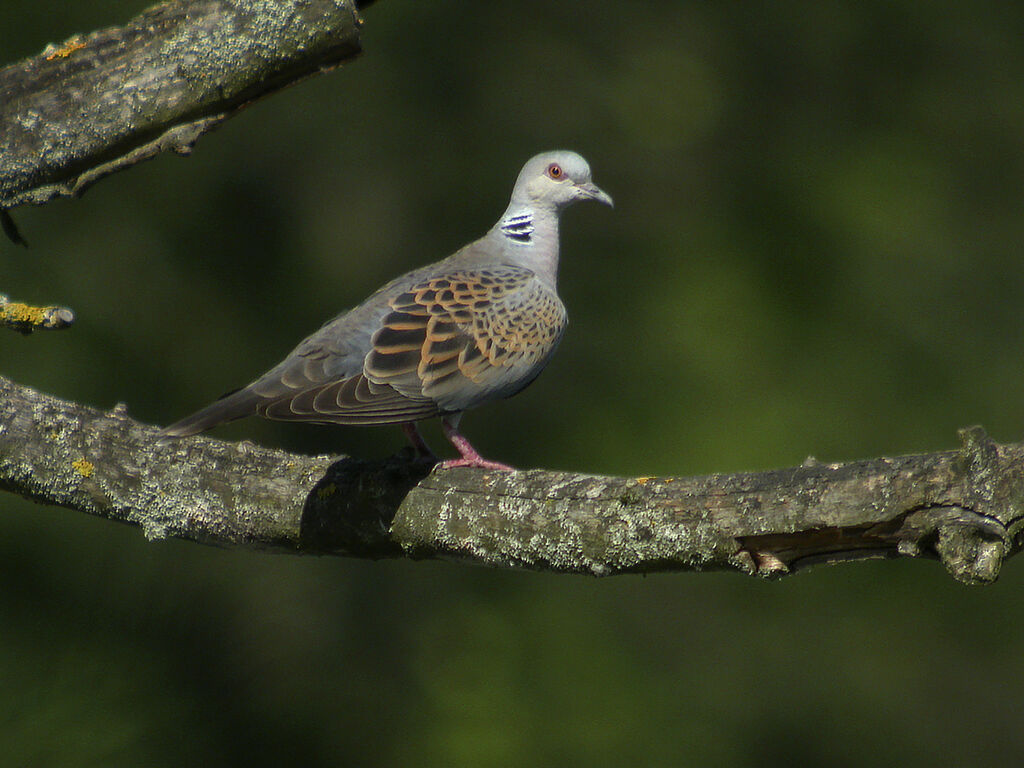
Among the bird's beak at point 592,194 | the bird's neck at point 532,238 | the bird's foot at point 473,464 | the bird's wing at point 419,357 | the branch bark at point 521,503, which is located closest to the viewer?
the branch bark at point 521,503

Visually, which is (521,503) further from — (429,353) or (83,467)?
(83,467)

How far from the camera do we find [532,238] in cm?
323

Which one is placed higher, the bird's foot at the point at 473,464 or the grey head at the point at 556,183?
the grey head at the point at 556,183

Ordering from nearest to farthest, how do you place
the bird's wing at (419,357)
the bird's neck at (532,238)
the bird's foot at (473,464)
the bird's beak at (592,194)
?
the bird's wing at (419,357), the bird's foot at (473,464), the bird's neck at (532,238), the bird's beak at (592,194)

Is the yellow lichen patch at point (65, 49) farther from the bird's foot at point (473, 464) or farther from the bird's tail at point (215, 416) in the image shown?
the bird's foot at point (473, 464)

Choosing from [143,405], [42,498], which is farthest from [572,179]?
[143,405]

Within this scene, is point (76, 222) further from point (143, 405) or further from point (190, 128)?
point (190, 128)

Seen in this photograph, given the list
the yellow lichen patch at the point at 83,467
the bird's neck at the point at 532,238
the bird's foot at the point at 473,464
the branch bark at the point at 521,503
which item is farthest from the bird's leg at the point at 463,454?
the yellow lichen patch at the point at 83,467

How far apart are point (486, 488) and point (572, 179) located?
1325 mm

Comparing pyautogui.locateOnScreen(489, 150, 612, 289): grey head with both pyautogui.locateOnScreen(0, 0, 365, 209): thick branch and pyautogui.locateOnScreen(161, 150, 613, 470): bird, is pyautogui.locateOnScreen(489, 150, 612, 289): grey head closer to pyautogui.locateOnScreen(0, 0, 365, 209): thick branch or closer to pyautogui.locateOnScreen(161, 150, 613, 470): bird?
pyautogui.locateOnScreen(161, 150, 613, 470): bird

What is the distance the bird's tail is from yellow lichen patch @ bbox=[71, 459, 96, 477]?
1.22ft

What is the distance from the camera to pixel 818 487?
1.86m

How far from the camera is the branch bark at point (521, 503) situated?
176 cm

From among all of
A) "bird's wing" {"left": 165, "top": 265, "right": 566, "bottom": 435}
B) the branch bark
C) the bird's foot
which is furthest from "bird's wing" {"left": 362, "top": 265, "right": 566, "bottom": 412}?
the branch bark
